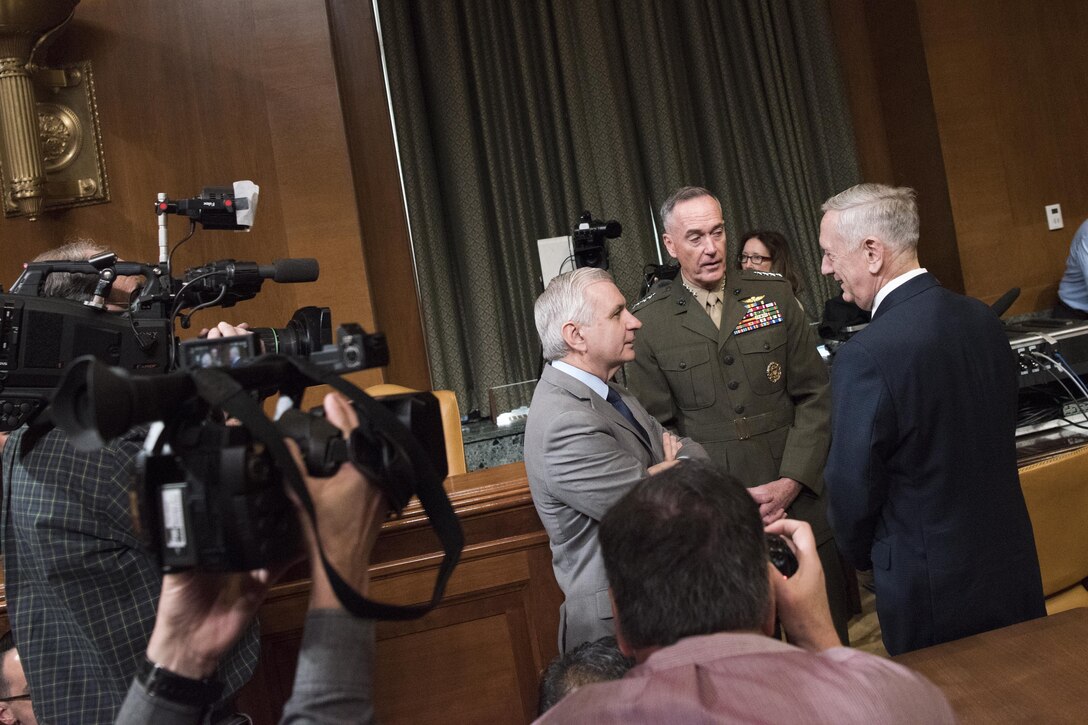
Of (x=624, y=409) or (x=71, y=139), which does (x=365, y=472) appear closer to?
(x=624, y=409)

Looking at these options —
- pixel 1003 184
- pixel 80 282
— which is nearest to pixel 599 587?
pixel 80 282

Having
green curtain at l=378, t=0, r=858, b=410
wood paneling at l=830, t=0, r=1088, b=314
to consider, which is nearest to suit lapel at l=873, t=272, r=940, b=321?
green curtain at l=378, t=0, r=858, b=410

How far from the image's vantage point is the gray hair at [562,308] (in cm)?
207

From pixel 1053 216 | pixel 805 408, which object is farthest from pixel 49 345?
pixel 1053 216

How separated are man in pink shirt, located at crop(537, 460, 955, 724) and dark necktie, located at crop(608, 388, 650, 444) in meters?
0.95

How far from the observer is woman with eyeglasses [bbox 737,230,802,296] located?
3.60 meters

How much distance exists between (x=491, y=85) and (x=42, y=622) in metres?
3.50

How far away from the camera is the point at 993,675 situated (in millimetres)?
1290

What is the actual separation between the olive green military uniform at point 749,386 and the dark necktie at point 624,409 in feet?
2.04

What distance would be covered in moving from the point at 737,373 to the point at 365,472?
1930 millimetres

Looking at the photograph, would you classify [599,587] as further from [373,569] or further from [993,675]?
[993,675]

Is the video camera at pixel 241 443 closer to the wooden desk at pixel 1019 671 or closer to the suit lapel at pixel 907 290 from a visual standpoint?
the wooden desk at pixel 1019 671

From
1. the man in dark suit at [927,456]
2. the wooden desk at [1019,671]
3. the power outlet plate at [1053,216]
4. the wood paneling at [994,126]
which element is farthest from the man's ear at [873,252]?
the power outlet plate at [1053,216]

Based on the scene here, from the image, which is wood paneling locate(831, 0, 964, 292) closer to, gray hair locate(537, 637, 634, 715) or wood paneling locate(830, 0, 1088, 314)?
wood paneling locate(830, 0, 1088, 314)
